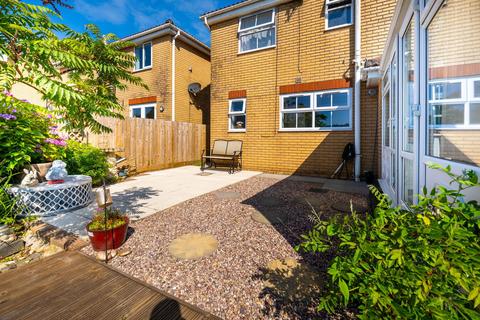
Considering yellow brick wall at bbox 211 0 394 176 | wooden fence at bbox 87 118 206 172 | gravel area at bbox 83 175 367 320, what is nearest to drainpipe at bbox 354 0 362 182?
yellow brick wall at bbox 211 0 394 176

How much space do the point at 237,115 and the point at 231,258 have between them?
7157 mm

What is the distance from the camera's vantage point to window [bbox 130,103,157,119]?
11227 millimetres

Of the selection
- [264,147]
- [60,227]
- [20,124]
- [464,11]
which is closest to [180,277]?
[60,227]

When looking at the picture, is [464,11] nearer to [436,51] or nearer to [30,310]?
[436,51]

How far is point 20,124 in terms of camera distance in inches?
150

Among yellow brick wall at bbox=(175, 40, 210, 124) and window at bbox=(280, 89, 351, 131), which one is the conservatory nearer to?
window at bbox=(280, 89, 351, 131)

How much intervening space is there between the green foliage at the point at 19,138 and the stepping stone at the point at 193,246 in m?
2.71

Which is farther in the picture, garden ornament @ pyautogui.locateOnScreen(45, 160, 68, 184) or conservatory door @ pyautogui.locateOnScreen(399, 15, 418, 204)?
garden ornament @ pyautogui.locateOnScreen(45, 160, 68, 184)

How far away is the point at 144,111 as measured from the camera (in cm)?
1148

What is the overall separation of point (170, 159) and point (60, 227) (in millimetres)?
6139

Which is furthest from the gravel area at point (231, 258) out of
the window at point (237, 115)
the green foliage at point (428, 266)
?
the window at point (237, 115)

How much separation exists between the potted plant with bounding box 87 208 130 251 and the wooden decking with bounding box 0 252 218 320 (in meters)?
0.25

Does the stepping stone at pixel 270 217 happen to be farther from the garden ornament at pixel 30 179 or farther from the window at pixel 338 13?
the window at pixel 338 13

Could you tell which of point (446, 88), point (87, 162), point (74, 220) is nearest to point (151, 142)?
point (87, 162)
